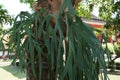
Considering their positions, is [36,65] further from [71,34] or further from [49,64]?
[71,34]

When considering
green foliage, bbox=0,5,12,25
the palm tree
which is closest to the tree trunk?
the palm tree

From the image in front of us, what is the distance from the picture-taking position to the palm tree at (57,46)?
889 mm

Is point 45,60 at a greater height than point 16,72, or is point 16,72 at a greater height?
point 45,60

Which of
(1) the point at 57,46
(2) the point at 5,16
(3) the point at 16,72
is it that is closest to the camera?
(1) the point at 57,46

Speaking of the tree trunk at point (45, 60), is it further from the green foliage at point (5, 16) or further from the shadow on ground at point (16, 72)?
the green foliage at point (5, 16)

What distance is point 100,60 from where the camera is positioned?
900 mm

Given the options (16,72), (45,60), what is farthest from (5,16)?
(45,60)

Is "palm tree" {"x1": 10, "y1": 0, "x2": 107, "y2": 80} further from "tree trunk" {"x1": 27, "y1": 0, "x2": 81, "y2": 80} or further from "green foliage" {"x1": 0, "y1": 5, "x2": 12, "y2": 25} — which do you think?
"green foliage" {"x1": 0, "y1": 5, "x2": 12, "y2": 25}

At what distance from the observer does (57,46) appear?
3.02ft

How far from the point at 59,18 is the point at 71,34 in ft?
0.29

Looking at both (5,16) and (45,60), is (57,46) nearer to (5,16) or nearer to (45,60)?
(45,60)

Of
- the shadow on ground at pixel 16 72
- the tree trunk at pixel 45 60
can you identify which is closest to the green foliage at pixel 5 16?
the shadow on ground at pixel 16 72

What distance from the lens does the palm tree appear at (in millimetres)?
889

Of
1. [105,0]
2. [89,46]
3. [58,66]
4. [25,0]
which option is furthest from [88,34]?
[25,0]
